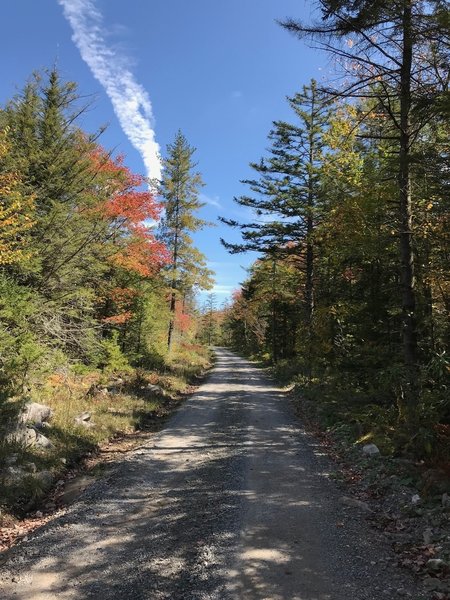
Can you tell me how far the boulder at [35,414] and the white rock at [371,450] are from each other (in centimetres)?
681

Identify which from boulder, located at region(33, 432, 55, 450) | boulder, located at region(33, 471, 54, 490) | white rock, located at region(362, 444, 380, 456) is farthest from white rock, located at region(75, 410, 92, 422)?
white rock, located at region(362, 444, 380, 456)

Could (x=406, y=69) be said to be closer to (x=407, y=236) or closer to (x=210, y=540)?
(x=407, y=236)

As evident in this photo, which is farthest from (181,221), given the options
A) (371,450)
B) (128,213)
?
(371,450)

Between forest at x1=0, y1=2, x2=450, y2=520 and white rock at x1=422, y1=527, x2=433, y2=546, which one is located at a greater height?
forest at x1=0, y1=2, x2=450, y2=520

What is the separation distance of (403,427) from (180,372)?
1693 cm

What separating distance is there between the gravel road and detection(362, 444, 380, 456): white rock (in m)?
0.80

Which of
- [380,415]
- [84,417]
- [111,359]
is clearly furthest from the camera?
[111,359]

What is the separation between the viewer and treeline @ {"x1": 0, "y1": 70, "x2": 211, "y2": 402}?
10883 mm

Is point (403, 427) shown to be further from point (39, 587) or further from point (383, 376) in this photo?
point (39, 587)

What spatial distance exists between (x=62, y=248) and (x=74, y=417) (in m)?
5.19

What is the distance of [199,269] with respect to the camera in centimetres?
2939

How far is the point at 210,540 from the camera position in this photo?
17.2 feet

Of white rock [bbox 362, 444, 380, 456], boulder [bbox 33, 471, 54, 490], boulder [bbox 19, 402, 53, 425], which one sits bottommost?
boulder [bbox 33, 471, 54, 490]

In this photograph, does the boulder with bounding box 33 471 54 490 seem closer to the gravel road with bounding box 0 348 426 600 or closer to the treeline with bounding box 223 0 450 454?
the gravel road with bounding box 0 348 426 600
